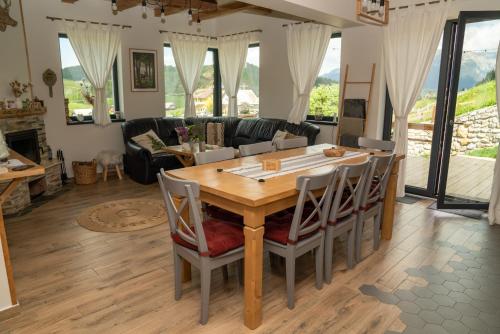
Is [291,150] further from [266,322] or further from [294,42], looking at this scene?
[294,42]

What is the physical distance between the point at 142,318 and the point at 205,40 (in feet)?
19.2

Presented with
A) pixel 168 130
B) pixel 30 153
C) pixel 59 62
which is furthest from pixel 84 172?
pixel 59 62

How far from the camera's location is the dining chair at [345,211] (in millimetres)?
2629

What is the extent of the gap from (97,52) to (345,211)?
4.78 metres

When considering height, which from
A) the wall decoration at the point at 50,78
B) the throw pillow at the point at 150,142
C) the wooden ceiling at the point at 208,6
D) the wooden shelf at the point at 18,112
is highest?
the wooden ceiling at the point at 208,6

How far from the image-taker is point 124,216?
4234mm

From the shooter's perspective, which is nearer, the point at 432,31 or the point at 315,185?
the point at 315,185

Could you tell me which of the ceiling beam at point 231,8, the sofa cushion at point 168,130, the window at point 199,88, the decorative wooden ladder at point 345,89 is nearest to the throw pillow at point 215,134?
the sofa cushion at point 168,130

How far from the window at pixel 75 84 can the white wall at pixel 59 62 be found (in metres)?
0.19

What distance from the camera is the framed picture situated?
20.6 ft

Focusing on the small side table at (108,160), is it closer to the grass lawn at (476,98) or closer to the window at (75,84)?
the window at (75,84)

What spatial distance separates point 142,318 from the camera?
2367mm

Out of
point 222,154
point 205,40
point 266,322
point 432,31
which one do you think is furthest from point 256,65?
point 266,322

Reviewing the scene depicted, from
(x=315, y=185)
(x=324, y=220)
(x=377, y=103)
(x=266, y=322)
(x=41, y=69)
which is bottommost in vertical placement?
(x=266, y=322)
